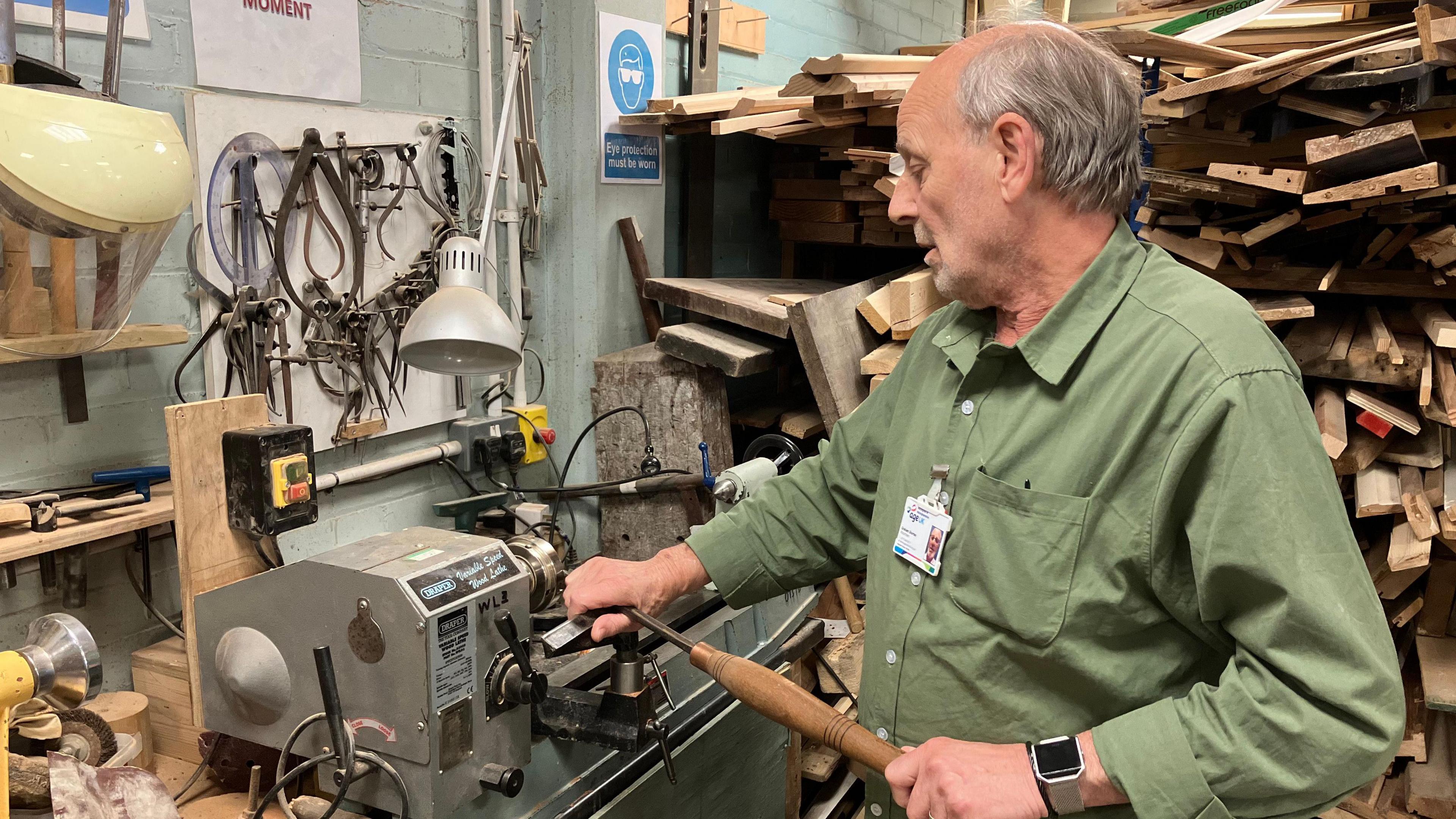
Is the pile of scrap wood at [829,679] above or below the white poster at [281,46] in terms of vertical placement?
below

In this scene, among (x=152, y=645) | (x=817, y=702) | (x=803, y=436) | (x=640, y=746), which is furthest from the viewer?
(x=803, y=436)

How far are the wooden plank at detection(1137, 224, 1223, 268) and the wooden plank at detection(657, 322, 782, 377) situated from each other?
3.36ft

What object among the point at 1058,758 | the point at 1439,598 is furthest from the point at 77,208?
the point at 1439,598

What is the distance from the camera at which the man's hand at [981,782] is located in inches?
41.7

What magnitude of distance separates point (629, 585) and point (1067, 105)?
0.89 m

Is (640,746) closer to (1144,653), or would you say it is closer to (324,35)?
(1144,653)

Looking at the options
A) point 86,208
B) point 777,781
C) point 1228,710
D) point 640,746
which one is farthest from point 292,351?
point 1228,710

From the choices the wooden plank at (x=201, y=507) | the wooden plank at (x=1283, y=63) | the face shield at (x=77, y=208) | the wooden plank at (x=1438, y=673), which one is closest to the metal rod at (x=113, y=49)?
the face shield at (x=77, y=208)

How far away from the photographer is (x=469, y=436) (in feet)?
8.63

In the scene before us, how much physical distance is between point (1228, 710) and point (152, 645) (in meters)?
1.80

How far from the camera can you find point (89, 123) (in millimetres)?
1168

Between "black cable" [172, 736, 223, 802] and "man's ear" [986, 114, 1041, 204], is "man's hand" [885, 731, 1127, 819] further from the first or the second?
"black cable" [172, 736, 223, 802]

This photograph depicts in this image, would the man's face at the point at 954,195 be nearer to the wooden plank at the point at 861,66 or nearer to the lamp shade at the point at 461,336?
the lamp shade at the point at 461,336

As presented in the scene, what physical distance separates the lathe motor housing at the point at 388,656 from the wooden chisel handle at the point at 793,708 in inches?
12.0
